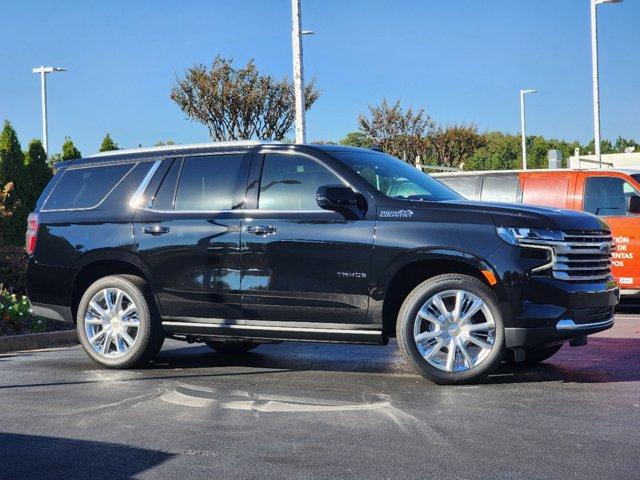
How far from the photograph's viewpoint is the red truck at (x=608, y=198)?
13523mm

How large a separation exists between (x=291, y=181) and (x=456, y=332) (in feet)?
6.34

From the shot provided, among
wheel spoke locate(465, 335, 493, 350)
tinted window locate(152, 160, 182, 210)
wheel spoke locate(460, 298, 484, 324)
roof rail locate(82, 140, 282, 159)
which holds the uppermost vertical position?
roof rail locate(82, 140, 282, 159)

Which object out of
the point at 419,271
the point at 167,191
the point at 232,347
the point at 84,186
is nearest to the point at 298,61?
the point at 232,347

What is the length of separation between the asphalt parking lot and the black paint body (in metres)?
0.54

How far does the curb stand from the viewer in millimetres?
11094

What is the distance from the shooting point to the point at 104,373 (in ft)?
29.0

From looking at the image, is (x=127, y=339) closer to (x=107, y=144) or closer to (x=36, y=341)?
(x=36, y=341)

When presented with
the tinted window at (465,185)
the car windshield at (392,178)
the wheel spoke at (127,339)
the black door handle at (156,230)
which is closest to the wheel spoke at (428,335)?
the car windshield at (392,178)

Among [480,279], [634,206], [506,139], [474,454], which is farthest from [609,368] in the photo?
[506,139]

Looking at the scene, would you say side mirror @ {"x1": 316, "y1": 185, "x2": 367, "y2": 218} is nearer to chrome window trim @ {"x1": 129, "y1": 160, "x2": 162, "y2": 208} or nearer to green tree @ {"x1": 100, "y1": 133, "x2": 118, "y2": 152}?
chrome window trim @ {"x1": 129, "y1": 160, "x2": 162, "y2": 208}

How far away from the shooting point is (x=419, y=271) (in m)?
7.99

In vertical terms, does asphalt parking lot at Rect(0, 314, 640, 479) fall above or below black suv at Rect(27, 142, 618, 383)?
below

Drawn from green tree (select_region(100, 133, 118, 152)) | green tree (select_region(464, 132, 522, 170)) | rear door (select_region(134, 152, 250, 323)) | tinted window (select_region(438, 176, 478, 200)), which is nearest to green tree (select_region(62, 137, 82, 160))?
green tree (select_region(100, 133, 118, 152))

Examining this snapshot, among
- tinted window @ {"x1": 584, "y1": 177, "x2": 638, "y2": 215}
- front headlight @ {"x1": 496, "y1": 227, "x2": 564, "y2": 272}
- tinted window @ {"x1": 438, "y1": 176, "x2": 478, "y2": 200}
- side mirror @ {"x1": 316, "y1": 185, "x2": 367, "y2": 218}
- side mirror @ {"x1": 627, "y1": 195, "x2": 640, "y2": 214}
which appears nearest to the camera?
front headlight @ {"x1": 496, "y1": 227, "x2": 564, "y2": 272}
